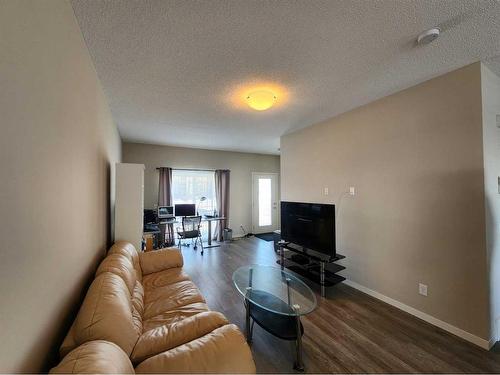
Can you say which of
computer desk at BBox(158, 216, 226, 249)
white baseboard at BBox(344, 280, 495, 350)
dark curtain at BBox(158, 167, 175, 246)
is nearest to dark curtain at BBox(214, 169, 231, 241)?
computer desk at BBox(158, 216, 226, 249)

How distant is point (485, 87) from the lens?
6.44 feet

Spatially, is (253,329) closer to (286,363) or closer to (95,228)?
(286,363)

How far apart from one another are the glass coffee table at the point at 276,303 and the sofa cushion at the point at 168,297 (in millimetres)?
485

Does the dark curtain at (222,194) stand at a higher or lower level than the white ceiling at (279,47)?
lower

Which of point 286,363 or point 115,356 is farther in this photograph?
point 286,363

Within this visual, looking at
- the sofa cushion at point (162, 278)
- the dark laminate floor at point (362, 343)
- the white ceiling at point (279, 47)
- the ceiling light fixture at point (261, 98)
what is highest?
the white ceiling at point (279, 47)

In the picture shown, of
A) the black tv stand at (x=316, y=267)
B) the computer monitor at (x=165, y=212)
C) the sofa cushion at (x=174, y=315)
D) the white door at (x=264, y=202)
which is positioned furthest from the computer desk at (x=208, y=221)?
the sofa cushion at (x=174, y=315)

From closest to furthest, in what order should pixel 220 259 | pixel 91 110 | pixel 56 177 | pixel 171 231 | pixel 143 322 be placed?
pixel 56 177, pixel 143 322, pixel 91 110, pixel 220 259, pixel 171 231

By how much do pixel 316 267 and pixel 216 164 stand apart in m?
4.05

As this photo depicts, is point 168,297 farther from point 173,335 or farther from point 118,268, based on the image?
point 173,335

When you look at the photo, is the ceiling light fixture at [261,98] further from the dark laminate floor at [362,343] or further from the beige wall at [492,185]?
the dark laminate floor at [362,343]

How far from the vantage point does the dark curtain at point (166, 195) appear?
5.22 metres

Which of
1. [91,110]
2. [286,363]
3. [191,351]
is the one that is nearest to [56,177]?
[91,110]

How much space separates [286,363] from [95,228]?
211cm
